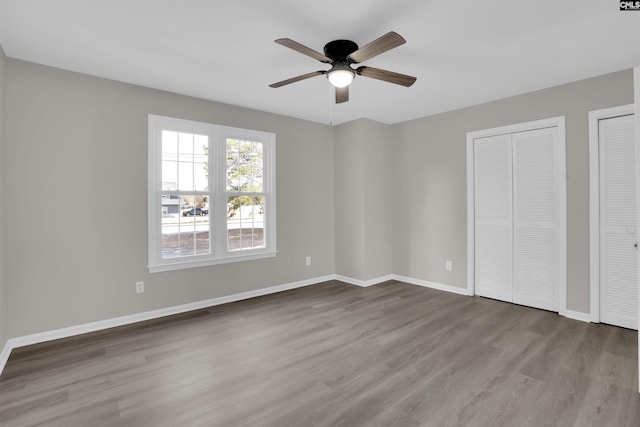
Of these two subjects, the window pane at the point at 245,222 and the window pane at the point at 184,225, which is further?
the window pane at the point at 245,222

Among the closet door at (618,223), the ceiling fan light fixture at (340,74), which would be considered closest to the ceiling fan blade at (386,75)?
the ceiling fan light fixture at (340,74)

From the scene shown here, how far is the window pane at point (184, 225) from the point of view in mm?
3693

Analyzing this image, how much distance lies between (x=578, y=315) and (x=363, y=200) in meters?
2.90

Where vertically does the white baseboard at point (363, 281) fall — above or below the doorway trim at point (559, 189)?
below

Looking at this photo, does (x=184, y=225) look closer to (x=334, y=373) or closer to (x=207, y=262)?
(x=207, y=262)

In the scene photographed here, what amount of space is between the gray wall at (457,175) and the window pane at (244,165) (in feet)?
7.46

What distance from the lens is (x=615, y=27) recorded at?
2.40 metres

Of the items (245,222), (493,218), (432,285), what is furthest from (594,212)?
(245,222)

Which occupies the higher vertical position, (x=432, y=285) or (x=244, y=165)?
(x=244, y=165)

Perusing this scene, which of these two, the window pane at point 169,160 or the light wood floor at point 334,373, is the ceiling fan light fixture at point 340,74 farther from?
the light wood floor at point 334,373

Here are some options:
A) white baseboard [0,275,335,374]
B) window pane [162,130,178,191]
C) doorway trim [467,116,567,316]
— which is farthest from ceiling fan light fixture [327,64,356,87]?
white baseboard [0,275,335,374]

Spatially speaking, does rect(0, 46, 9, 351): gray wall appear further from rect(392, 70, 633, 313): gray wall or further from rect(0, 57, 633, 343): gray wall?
rect(392, 70, 633, 313): gray wall

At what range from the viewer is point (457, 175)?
4.49 metres

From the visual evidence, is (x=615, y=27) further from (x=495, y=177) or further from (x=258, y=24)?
(x=258, y=24)
